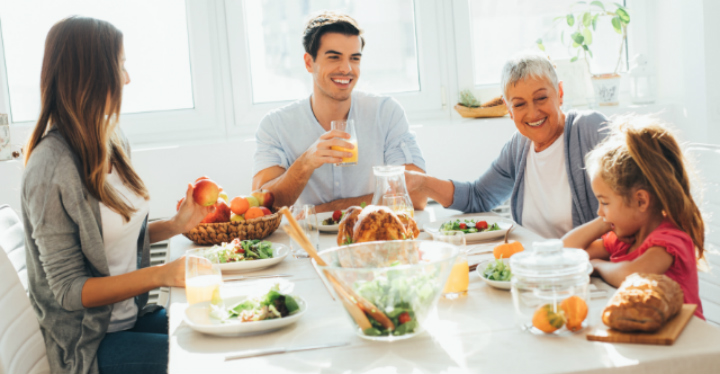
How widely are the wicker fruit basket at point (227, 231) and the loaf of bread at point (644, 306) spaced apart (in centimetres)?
114

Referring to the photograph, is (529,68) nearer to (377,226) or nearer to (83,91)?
(377,226)

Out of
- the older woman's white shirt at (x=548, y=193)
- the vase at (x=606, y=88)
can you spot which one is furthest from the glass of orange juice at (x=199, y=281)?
the vase at (x=606, y=88)

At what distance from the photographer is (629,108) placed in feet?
10.8

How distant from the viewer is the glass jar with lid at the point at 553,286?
0.98 m

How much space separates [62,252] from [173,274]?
11.6 inches

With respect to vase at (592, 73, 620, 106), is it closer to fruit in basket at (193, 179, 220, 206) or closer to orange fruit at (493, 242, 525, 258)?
orange fruit at (493, 242, 525, 258)

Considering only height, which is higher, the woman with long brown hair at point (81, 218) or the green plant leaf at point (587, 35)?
the green plant leaf at point (587, 35)

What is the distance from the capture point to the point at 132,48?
3.20m

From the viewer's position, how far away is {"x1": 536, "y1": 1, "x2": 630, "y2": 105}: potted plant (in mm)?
3332

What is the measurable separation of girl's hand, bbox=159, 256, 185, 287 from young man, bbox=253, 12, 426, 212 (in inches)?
40.2

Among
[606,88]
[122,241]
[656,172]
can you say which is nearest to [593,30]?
[606,88]

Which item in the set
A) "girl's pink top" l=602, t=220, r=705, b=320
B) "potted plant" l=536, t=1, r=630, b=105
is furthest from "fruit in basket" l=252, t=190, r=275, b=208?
"potted plant" l=536, t=1, r=630, b=105

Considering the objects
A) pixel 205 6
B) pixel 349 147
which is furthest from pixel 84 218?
pixel 205 6

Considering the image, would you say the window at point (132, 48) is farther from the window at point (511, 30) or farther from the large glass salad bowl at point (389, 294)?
the large glass salad bowl at point (389, 294)
